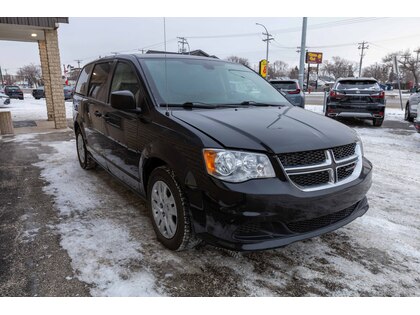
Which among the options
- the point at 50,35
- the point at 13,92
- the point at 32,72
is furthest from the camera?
the point at 32,72

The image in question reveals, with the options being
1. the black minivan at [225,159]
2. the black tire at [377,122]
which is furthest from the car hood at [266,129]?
the black tire at [377,122]

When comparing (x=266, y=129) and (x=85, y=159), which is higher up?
(x=266, y=129)

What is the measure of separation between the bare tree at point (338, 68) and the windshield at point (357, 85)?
7979cm

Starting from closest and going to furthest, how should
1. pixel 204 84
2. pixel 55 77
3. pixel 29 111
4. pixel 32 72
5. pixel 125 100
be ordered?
pixel 125 100, pixel 204 84, pixel 55 77, pixel 29 111, pixel 32 72

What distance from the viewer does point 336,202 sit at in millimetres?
2393

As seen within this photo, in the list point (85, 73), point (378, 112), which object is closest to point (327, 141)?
point (85, 73)

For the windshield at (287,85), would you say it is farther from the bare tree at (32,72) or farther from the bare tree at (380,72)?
the bare tree at (32,72)

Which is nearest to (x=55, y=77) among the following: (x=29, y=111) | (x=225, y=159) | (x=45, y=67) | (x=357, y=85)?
(x=45, y=67)

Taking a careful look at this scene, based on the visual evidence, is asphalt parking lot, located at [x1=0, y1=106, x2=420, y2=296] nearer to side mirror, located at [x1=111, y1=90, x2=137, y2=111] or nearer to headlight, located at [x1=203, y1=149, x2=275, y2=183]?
headlight, located at [x1=203, y1=149, x2=275, y2=183]

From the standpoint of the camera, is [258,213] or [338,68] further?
[338,68]

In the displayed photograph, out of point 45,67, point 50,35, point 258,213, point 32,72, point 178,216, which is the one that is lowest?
point 178,216

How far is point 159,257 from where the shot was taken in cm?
270

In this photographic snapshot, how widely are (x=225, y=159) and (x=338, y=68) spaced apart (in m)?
96.1

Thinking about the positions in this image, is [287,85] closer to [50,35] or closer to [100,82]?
[50,35]
